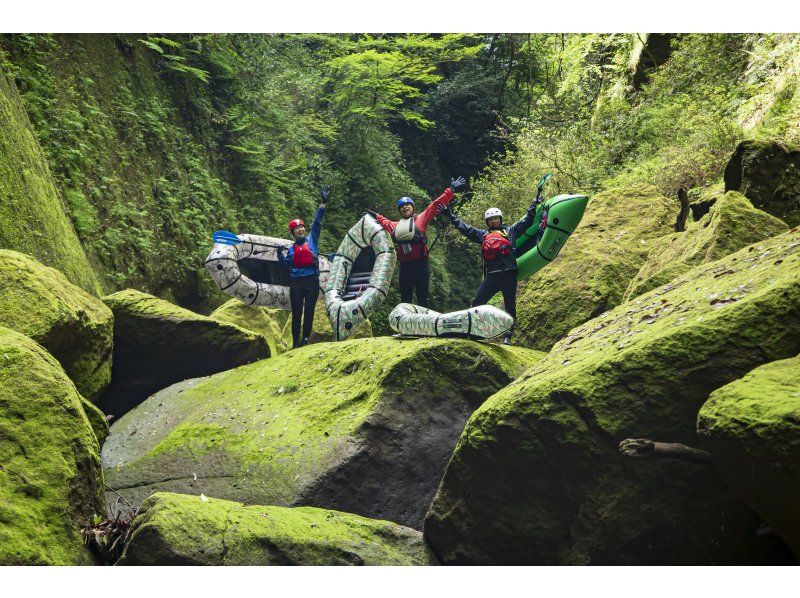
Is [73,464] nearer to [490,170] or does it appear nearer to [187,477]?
[187,477]

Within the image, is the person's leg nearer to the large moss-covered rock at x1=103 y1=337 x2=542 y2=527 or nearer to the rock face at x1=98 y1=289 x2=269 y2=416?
the large moss-covered rock at x1=103 y1=337 x2=542 y2=527

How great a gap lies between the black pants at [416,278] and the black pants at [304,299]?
1.29 meters

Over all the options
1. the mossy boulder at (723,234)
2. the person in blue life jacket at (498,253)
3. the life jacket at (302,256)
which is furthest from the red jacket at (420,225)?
the mossy boulder at (723,234)

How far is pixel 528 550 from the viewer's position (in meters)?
5.63

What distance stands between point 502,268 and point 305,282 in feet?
9.23

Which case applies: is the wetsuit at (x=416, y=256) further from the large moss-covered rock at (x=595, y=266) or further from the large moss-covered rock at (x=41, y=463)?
the large moss-covered rock at (x=41, y=463)

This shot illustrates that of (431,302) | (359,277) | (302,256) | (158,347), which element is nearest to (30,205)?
(158,347)

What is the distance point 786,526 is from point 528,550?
6.20 ft

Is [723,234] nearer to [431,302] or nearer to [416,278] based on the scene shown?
[416,278]

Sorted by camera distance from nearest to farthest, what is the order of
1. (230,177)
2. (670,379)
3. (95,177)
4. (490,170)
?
(670,379)
(95,177)
(230,177)
(490,170)

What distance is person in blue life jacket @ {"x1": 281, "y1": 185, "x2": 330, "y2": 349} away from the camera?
10.0 m

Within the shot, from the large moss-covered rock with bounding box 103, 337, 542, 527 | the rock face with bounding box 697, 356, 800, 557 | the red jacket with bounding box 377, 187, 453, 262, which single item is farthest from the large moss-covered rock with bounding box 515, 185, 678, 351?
the rock face with bounding box 697, 356, 800, 557

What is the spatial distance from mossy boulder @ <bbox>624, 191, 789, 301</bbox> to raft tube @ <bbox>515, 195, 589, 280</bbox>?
1.10 meters

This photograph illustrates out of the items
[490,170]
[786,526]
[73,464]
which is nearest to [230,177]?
[490,170]
